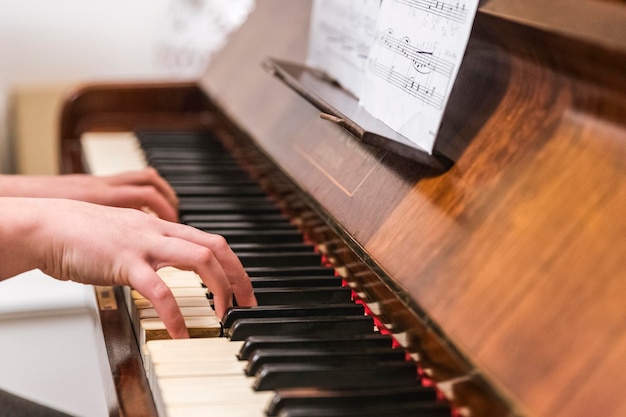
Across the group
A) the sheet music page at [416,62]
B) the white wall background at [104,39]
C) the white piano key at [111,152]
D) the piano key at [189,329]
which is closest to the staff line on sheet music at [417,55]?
the sheet music page at [416,62]

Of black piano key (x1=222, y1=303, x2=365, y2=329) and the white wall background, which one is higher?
black piano key (x1=222, y1=303, x2=365, y2=329)

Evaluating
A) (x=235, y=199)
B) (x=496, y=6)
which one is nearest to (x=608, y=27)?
(x=496, y=6)

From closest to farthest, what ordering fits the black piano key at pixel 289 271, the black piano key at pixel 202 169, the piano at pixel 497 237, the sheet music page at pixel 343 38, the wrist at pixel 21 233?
the piano at pixel 497 237, the wrist at pixel 21 233, the black piano key at pixel 289 271, the sheet music page at pixel 343 38, the black piano key at pixel 202 169

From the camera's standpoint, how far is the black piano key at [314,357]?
0.97 metres

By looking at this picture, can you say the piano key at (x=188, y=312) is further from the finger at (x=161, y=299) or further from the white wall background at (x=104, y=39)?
Result: the white wall background at (x=104, y=39)

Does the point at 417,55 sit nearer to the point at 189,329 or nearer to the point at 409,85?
the point at 409,85

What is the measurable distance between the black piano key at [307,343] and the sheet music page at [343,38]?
505 mm

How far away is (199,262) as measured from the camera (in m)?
1.10

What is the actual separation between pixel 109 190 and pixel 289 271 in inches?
18.2

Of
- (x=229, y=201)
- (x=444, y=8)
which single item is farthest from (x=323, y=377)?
(x=229, y=201)

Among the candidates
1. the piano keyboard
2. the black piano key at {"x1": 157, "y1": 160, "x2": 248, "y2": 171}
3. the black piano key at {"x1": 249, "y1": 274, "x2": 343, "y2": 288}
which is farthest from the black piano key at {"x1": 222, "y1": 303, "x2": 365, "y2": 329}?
the black piano key at {"x1": 157, "y1": 160, "x2": 248, "y2": 171}

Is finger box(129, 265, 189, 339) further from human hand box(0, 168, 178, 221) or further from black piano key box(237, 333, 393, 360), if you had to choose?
human hand box(0, 168, 178, 221)

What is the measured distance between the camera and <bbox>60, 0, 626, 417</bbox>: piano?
32.1 inches

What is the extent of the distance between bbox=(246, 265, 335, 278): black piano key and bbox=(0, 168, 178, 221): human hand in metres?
0.33
